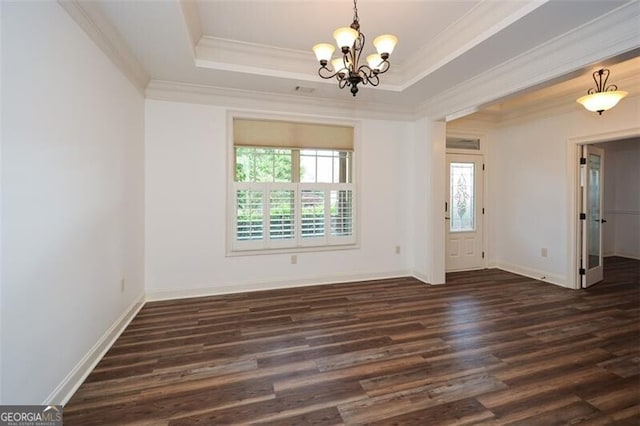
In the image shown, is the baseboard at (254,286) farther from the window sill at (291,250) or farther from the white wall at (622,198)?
the white wall at (622,198)

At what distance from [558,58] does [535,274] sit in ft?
11.6

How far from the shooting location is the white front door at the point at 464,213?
5.29 m

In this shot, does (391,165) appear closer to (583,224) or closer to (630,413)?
(583,224)

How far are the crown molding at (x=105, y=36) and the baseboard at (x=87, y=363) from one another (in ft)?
8.11

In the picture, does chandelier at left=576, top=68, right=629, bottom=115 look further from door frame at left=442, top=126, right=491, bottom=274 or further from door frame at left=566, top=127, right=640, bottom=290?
door frame at left=442, top=126, right=491, bottom=274

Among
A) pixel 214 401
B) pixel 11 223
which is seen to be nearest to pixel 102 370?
pixel 214 401

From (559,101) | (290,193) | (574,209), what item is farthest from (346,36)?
(574,209)

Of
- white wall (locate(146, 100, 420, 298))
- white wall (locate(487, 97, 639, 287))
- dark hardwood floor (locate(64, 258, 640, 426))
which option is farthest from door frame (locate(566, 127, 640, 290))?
white wall (locate(146, 100, 420, 298))

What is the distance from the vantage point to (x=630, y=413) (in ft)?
5.94

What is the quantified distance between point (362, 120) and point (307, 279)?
2647mm

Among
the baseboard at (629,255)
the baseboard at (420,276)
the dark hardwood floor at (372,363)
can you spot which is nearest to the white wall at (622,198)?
the baseboard at (629,255)

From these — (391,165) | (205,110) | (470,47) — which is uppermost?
(470,47)

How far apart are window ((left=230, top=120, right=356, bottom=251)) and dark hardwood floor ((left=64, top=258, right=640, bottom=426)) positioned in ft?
3.08

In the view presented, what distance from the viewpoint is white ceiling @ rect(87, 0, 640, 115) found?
2.37 metres
